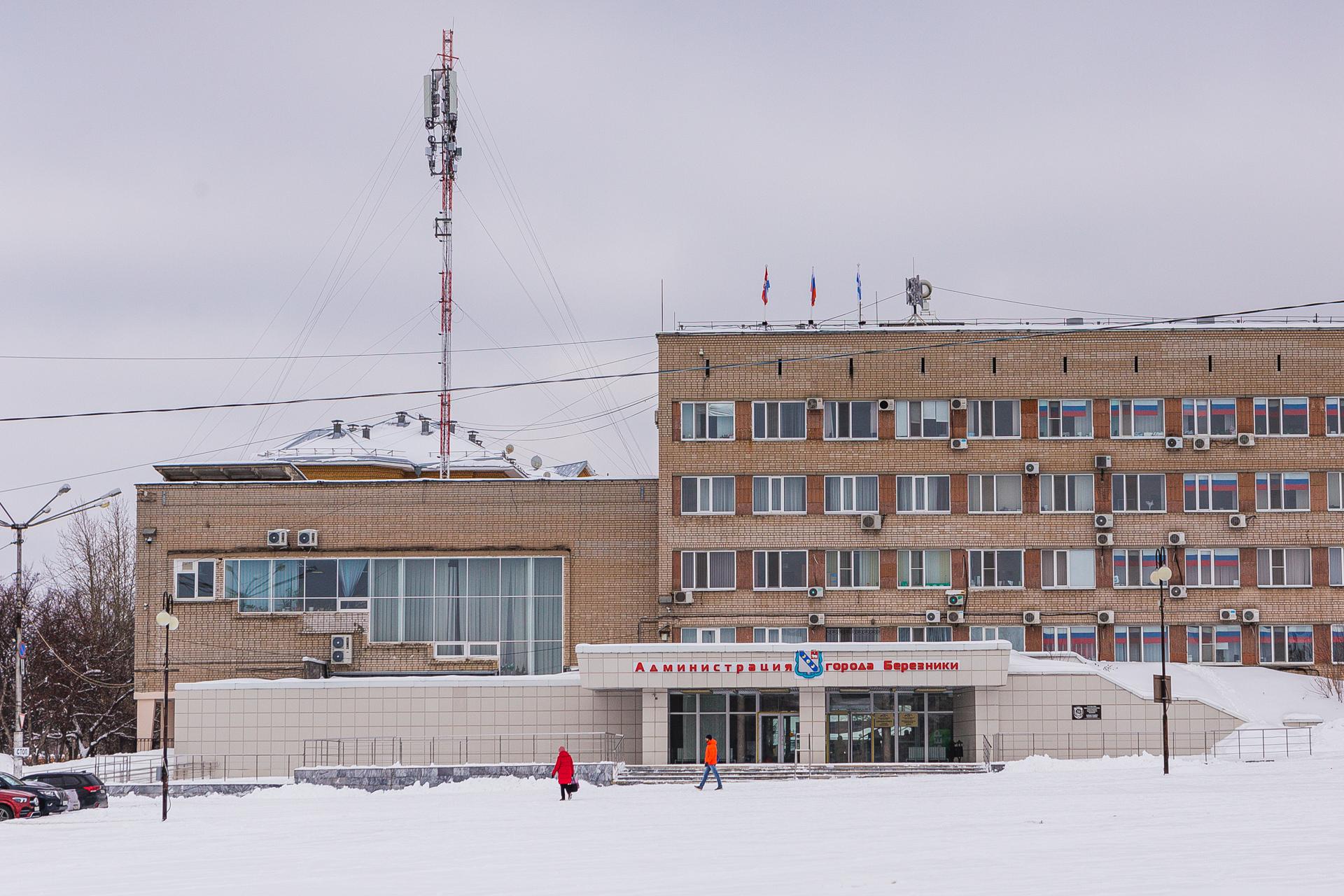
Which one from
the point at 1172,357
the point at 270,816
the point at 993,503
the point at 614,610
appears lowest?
the point at 270,816

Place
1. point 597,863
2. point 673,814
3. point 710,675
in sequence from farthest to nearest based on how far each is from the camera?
point 710,675
point 673,814
point 597,863

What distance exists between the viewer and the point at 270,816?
36.4 metres

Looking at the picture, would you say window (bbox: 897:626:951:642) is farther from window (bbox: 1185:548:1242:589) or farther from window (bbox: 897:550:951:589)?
window (bbox: 1185:548:1242:589)

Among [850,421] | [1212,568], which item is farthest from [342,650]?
[1212,568]

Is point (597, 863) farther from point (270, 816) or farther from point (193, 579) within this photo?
point (193, 579)

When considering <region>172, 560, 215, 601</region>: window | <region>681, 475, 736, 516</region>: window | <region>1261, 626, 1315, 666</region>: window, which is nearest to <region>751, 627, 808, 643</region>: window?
<region>681, 475, 736, 516</region>: window

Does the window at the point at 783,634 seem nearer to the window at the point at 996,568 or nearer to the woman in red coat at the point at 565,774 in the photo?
the window at the point at 996,568

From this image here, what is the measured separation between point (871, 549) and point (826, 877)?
38.2 meters

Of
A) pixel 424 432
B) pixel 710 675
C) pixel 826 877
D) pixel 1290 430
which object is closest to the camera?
pixel 826 877

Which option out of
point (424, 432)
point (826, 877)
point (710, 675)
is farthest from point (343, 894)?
point (424, 432)

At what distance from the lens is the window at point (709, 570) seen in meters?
59.5

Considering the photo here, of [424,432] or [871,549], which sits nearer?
[871,549]

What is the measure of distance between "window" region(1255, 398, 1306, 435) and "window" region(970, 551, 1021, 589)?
10.0m

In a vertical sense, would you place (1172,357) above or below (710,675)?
above
